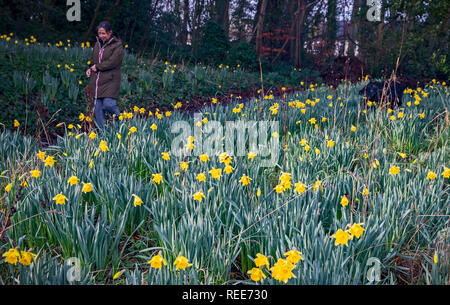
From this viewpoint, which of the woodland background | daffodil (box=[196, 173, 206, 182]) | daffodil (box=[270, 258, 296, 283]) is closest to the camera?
daffodil (box=[270, 258, 296, 283])

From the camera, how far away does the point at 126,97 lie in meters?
7.12

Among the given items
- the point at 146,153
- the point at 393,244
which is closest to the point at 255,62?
the point at 146,153

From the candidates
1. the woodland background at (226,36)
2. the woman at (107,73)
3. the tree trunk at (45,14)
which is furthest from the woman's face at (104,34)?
the tree trunk at (45,14)

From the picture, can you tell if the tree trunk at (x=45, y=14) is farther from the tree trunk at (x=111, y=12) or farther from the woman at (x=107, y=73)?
the woman at (x=107, y=73)

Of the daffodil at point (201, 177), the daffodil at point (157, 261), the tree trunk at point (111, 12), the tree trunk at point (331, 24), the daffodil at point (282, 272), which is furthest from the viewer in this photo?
the tree trunk at point (331, 24)

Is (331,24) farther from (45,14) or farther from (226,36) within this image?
(45,14)

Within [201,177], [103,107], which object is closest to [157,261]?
[201,177]

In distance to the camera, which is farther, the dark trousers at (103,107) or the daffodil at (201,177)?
the dark trousers at (103,107)

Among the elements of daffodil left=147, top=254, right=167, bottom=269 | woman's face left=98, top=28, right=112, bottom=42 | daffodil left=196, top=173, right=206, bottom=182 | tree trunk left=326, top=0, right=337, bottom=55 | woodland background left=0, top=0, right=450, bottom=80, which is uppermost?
tree trunk left=326, top=0, right=337, bottom=55

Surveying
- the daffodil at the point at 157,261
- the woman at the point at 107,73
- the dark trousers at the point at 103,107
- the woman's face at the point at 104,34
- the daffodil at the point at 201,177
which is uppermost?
the woman's face at the point at 104,34

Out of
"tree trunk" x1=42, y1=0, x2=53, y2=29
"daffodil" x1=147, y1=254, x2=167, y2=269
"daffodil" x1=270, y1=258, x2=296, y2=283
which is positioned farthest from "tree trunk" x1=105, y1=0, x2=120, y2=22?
"daffodil" x1=270, y1=258, x2=296, y2=283

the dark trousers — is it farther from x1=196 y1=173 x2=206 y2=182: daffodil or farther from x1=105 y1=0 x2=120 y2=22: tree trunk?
x1=105 y1=0 x2=120 y2=22: tree trunk

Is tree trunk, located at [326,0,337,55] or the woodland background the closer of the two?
the woodland background

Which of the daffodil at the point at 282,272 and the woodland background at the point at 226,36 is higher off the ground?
the woodland background at the point at 226,36
